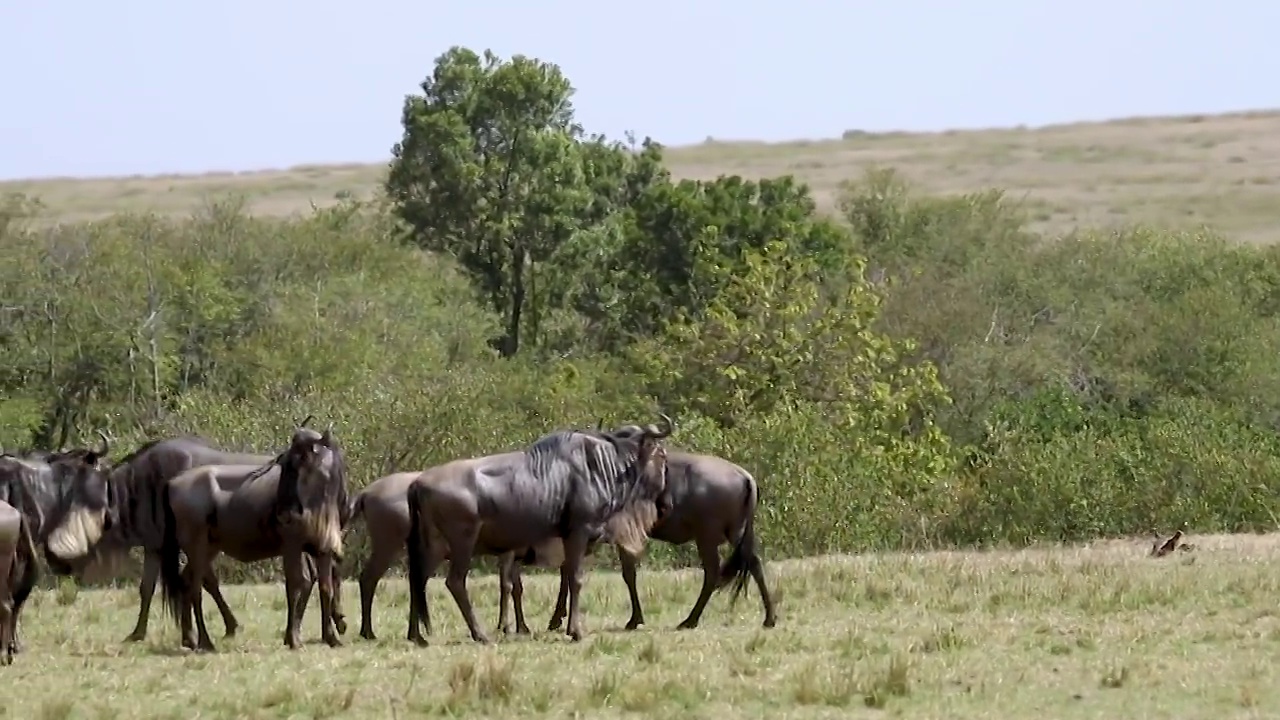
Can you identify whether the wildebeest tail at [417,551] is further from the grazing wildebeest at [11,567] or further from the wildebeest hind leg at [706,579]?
the grazing wildebeest at [11,567]

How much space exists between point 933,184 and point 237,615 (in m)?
93.9

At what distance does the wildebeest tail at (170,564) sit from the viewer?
61.6 ft

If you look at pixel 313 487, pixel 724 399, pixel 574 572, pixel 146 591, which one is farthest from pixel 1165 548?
pixel 724 399

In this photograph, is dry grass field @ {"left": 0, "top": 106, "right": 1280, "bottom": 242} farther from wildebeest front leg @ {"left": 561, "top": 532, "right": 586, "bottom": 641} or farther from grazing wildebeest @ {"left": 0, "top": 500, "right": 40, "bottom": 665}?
grazing wildebeest @ {"left": 0, "top": 500, "right": 40, "bottom": 665}

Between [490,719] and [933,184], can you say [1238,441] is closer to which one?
[490,719]

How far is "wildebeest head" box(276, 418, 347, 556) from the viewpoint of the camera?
17578mm

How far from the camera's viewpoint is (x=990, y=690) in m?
14.0

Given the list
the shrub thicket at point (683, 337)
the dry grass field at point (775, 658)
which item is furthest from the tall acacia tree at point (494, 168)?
the dry grass field at point (775, 658)

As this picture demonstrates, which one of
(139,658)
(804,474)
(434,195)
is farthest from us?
(434,195)

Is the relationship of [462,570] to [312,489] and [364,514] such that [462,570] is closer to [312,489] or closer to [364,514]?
[312,489]

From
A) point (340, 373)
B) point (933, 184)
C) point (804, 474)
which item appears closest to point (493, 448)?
point (804, 474)

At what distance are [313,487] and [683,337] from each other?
24.6m

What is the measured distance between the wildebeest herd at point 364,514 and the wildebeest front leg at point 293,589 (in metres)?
0.02

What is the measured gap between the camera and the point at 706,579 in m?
19.2
